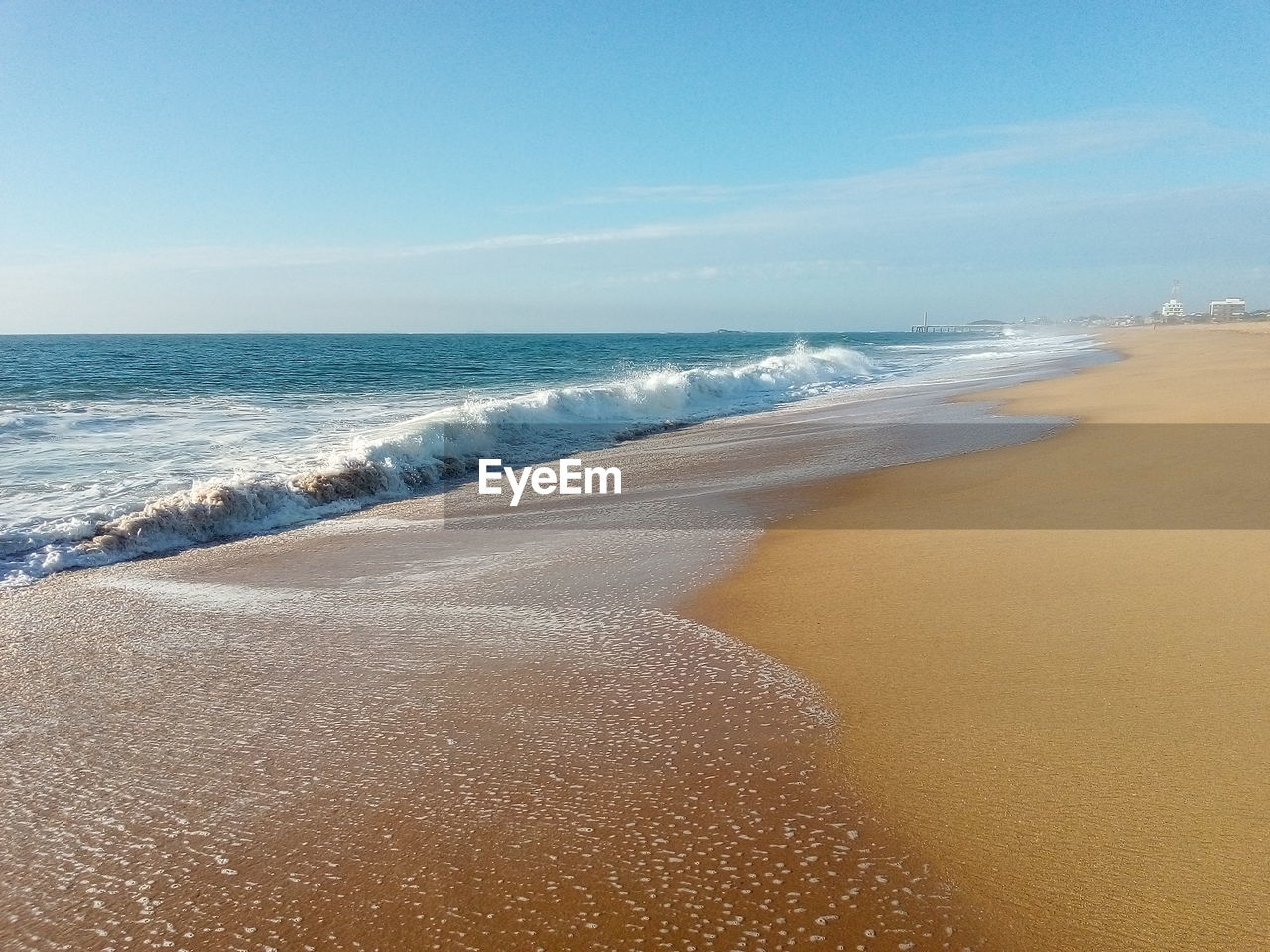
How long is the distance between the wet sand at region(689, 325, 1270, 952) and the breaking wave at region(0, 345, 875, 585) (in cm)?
551

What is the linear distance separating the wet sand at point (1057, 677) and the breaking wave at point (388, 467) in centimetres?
551

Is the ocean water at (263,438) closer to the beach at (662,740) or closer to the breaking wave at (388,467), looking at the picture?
the breaking wave at (388,467)

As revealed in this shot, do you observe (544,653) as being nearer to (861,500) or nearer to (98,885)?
(98,885)

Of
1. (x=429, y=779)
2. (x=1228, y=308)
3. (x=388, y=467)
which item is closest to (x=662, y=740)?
(x=429, y=779)

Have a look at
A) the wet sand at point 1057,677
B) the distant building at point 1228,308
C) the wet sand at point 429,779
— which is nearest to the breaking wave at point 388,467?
the wet sand at point 429,779

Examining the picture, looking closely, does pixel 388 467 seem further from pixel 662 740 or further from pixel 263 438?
pixel 662 740

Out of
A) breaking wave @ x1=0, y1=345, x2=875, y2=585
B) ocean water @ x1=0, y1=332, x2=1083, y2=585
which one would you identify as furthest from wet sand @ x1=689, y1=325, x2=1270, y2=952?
ocean water @ x1=0, y1=332, x2=1083, y2=585

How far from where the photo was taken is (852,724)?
3760mm

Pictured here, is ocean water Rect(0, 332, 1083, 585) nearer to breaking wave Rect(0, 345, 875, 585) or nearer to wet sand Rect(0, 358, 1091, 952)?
breaking wave Rect(0, 345, 875, 585)

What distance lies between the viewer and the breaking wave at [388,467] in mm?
7812

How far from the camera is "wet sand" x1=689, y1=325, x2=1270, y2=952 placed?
2.65 meters

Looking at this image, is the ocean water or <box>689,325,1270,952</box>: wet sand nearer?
<box>689,325,1270,952</box>: wet sand

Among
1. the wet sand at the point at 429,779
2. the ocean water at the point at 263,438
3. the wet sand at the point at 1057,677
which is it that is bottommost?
the wet sand at the point at 429,779

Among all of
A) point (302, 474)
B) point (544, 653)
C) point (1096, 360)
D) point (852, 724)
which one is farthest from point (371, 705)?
point (1096, 360)
